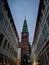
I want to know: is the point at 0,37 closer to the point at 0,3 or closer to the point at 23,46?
the point at 0,3

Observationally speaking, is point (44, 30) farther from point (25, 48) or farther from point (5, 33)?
point (25, 48)

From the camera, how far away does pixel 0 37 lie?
47.6 feet

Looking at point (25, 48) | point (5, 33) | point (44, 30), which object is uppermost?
point (44, 30)

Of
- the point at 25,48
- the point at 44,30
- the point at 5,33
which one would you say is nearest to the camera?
the point at 44,30

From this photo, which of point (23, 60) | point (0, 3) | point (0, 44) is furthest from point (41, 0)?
point (23, 60)

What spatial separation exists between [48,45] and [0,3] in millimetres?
7895

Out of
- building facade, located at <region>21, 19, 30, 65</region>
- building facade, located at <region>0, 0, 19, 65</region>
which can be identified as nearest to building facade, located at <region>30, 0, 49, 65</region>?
building facade, located at <region>0, 0, 19, 65</region>

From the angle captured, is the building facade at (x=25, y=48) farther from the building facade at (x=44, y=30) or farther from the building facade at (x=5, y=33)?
the building facade at (x=44, y=30)

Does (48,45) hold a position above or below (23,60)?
above

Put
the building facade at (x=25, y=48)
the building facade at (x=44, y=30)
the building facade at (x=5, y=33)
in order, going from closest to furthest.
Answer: the building facade at (x=44, y=30), the building facade at (x=5, y=33), the building facade at (x=25, y=48)

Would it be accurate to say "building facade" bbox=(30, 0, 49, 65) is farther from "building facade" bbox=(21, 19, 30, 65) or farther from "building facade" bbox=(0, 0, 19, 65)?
"building facade" bbox=(21, 19, 30, 65)

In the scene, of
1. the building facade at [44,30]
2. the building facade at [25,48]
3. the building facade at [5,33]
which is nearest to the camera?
the building facade at [44,30]

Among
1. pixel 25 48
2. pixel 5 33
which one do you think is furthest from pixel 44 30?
pixel 25 48

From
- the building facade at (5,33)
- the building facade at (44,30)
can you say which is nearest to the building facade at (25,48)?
the building facade at (5,33)
